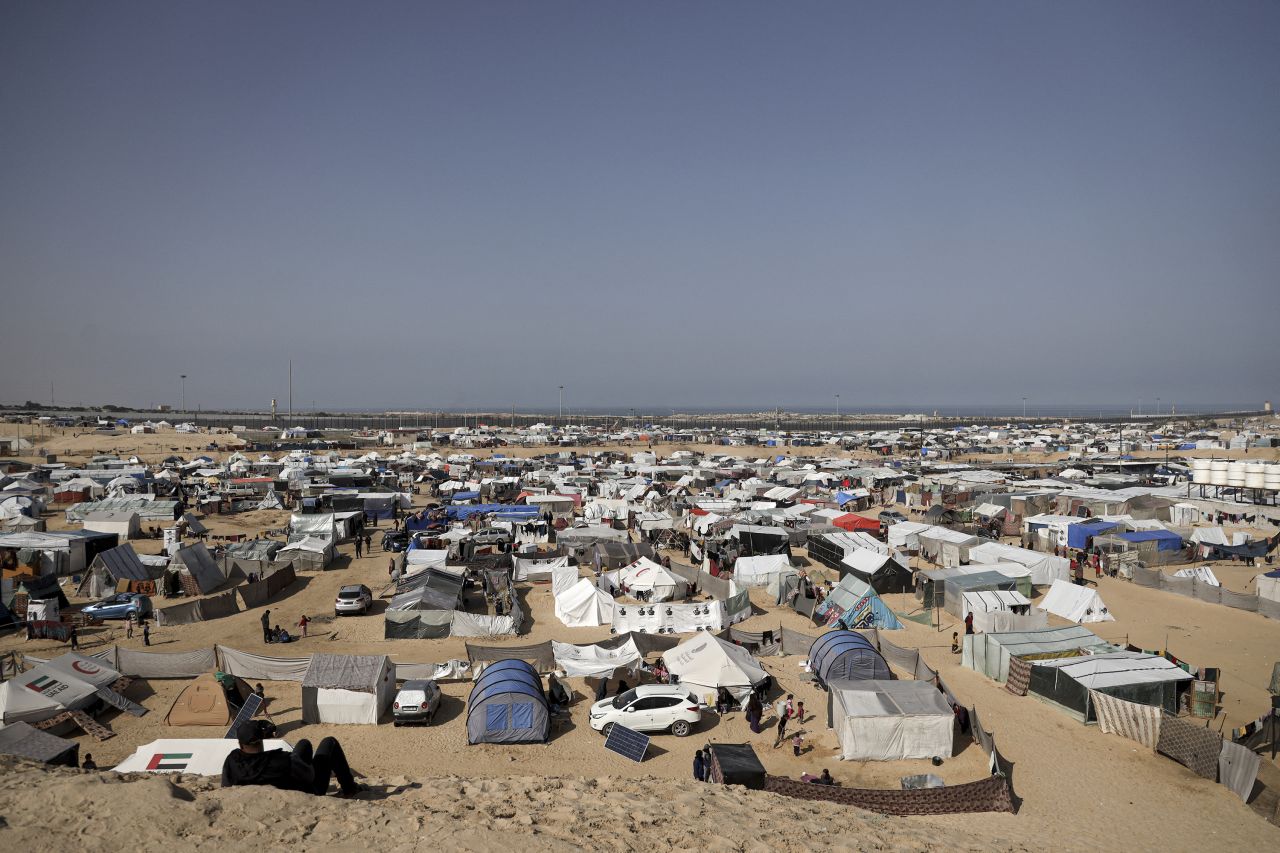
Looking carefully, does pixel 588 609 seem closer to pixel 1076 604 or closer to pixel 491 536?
pixel 491 536

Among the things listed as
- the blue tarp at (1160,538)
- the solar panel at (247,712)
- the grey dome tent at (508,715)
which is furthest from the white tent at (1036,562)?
the solar panel at (247,712)

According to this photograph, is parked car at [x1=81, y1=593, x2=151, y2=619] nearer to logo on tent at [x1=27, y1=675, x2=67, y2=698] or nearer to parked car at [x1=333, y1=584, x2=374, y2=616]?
parked car at [x1=333, y1=584, x2=374, y2=616]

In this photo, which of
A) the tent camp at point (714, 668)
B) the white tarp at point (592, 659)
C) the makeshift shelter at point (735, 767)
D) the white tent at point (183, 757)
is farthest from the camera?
the white tarp at point (592, 659)

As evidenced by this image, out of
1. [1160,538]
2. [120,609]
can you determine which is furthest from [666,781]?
[1160,538]

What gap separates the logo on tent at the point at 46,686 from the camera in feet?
40.9

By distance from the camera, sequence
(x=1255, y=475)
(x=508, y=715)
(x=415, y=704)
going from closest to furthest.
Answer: (x=508, y=715), (x=415, y=704), (x=1255, y=475)

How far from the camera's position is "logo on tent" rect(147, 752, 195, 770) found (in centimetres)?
948

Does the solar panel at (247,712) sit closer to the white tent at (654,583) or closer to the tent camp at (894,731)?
the tent camp at (894,731)

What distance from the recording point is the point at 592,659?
15.9 meters

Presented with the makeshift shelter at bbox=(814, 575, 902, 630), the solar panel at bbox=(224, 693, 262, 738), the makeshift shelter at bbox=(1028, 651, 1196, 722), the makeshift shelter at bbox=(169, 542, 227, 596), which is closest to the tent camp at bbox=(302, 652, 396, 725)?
the solar panel at bbox=(224, 693, 262, 738)

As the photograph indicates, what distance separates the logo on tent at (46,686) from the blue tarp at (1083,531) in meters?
32.9

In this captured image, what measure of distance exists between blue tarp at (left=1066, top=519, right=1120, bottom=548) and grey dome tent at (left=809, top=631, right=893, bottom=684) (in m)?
19.0

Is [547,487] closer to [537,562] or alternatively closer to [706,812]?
[537,562]

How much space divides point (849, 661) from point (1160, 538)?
2084 cm
